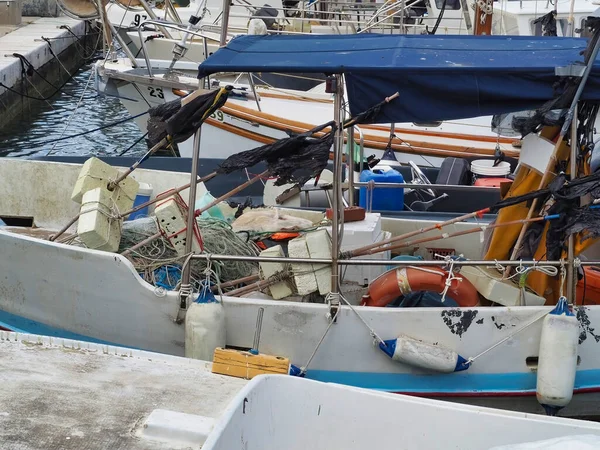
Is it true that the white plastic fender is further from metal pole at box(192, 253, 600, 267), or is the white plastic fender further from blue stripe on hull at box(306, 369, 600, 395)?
blue stripe on hull at box(306, 369, 600, 395)

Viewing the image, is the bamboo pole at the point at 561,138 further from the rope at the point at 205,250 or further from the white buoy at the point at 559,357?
the rope at the point at 205,250

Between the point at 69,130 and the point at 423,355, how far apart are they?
14301mm

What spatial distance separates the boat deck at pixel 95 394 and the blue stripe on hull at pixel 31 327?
6.73 ft

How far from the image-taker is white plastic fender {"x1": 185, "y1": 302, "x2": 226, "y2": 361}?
5488 millimetres

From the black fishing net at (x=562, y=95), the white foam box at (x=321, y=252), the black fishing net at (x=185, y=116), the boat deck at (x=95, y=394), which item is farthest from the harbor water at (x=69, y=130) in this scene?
the boat deck at (x=95, y=394)

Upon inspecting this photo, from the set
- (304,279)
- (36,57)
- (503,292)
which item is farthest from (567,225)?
(36,57)

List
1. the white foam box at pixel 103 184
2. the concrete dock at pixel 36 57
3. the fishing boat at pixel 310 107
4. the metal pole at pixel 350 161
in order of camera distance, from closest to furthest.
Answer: the metal pole at pixel 350 161, the white foam box at pixel 103 184, the fishing boat at pixel 310 107, the concrete dock at pixel 36 57

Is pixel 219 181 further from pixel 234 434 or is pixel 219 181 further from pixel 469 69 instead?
pixel 234 434

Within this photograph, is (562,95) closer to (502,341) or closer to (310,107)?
(502,341)

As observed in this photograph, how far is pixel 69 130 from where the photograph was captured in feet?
59.4

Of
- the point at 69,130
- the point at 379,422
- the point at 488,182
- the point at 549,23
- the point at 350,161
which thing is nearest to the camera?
the point at 379,422

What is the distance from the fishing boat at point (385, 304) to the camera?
521cm

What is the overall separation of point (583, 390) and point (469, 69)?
7.57 feet

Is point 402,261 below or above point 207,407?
above
